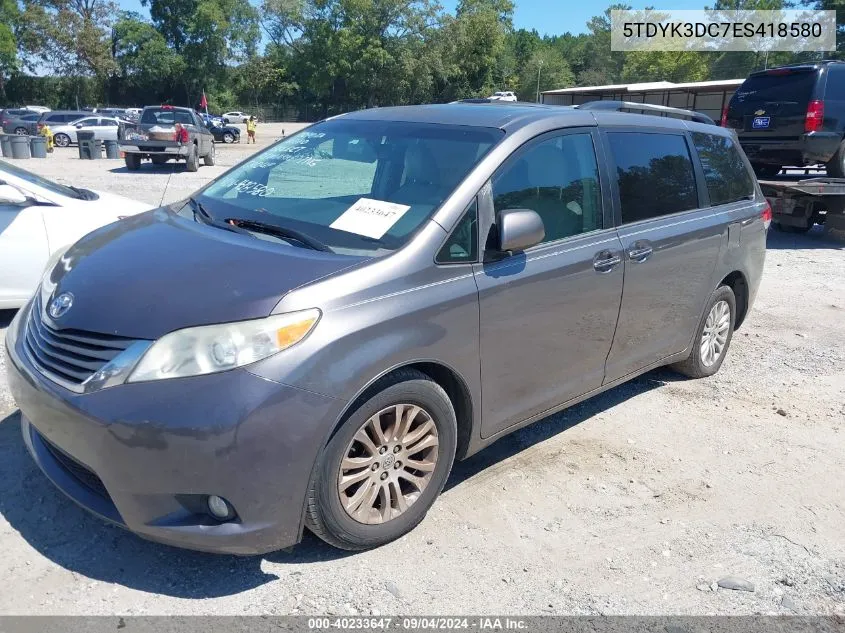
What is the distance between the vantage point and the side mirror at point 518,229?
130 inches

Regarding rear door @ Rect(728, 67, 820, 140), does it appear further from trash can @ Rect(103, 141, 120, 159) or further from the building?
trash can @ Rect(103, 141, 120, 159)

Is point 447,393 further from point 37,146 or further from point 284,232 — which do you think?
point 37,146

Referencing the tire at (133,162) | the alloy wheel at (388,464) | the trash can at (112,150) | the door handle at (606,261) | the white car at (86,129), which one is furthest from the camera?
the white car at (86,129)

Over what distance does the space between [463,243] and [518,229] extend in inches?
10.0

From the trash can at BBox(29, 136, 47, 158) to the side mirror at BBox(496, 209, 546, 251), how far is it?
26.2 meters

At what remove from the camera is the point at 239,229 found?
352 centimetres

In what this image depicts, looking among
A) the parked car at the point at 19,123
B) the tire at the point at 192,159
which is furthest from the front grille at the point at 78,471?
the parked car at the point at 19,123

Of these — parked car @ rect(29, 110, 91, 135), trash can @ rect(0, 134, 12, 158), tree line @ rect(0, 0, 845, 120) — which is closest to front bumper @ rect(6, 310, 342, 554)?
trash can @ rect(0, 134, 12, 158)

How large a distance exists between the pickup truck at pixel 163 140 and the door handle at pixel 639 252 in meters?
18.8

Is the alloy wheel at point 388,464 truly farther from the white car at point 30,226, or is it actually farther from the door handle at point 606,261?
the white car at point 30,226

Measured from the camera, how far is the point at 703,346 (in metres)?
5.32

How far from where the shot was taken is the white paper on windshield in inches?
131

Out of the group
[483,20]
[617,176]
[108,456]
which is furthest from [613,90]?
[108,456]

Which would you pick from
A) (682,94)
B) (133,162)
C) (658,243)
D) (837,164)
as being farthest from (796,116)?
(682,94)
